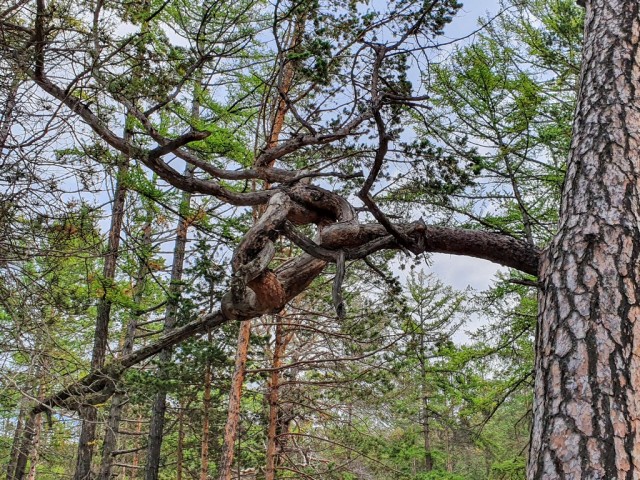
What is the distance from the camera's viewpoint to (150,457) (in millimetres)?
7809

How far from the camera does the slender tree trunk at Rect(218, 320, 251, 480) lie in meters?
6.67

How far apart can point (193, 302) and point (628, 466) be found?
18.1ft

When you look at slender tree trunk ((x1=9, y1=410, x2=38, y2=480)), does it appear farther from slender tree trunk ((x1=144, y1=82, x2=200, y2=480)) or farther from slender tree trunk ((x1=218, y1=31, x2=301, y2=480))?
slender tree trunk ((x1=218, y1=31, x2=301, y2=480))

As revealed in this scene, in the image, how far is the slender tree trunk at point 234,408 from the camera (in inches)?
263

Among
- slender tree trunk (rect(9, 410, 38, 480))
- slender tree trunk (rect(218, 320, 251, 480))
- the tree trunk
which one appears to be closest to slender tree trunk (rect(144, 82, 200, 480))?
slender tree trunk (rect(218, 320, 251, 480))

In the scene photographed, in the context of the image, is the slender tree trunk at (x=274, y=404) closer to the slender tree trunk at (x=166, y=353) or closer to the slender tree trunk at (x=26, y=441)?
Answer: the slender tree trunk at (x=166, y=353)

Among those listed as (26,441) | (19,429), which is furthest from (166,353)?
(19,429)

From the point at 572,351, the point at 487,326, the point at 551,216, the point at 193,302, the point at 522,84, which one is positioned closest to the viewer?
the point at 572,351

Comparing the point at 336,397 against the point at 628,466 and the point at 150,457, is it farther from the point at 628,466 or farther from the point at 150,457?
the point at 628,466

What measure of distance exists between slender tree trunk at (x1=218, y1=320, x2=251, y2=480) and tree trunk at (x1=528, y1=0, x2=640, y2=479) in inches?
210

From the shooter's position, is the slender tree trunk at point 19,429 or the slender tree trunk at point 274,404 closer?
the slender tree trunk at point 19,429

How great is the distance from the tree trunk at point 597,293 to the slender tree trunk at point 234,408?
5340 millimetres

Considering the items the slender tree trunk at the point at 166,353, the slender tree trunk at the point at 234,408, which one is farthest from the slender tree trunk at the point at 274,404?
the slender tree trunk at the point at 166,353

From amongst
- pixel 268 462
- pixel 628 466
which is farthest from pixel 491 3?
pixel 268 462
